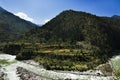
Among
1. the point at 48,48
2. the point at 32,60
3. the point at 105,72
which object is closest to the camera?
the point at 105,72

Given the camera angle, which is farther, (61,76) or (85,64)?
(85,64)

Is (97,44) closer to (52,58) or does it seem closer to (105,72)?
(52,58)

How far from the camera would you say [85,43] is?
654 ft

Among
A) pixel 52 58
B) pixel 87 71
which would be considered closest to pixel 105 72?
pixel 87 71

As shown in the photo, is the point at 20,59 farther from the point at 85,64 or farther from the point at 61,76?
the point at 61,76

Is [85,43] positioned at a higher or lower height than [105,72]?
higher

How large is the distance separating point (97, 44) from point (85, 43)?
8.92 m

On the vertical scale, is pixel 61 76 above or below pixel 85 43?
below

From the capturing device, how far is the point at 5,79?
91500 mm

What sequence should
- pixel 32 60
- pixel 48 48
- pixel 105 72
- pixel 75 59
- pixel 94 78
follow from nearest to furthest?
pixel 94 78, pixel 105 72, pixel 75 59, pixel 32 60, pixel 48 48

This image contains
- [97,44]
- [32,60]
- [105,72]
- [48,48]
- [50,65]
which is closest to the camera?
[105,72]

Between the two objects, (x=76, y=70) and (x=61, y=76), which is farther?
(x=76, y=70)

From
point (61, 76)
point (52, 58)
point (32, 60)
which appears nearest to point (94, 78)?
point (61, 76)

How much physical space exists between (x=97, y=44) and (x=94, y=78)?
9975 centimetres
